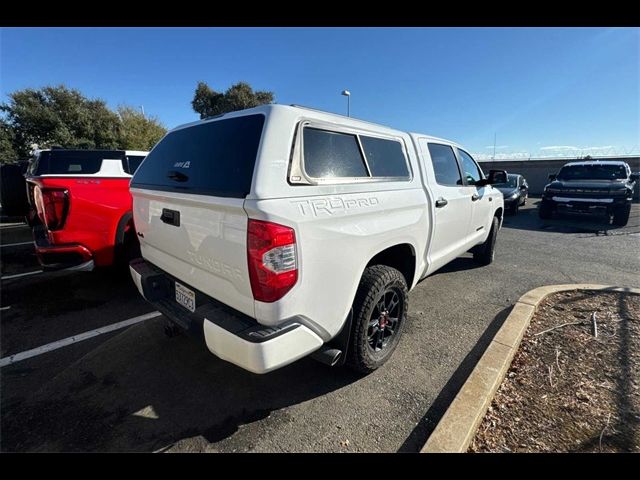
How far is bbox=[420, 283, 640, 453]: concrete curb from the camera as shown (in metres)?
1.79

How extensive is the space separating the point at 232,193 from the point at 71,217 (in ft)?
9.78

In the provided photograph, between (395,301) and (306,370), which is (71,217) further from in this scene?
(395,301)

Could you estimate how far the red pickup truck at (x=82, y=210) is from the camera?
3426 millimetres

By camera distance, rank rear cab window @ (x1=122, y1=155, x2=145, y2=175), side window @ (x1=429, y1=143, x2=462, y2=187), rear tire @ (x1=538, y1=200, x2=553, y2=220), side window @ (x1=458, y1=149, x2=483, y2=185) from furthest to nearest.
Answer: rear tire @ (x1=538, y1=200, x2=553, y2=220), rear cab window @ (x1=122, y1=155, x2=145, y2=175), side window @ (x1=458, y1=149, x2=483, y2=185), side window @ (x1=429, y1=143, x2=462, y2=187)

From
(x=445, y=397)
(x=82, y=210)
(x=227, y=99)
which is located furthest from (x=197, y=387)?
(x=227, y=99)

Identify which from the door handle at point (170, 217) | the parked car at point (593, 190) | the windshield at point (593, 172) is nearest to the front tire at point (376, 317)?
A: the door handle at point (170, 217)

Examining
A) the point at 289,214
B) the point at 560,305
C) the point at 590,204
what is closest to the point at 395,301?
the point at 289,214

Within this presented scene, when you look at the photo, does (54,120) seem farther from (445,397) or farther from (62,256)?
(445,397)

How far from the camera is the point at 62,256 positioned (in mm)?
3463

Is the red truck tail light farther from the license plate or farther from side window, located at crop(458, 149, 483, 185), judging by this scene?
side window, located at crop(458, 149, 483, 185)

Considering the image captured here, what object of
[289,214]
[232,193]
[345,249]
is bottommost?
[345,249]

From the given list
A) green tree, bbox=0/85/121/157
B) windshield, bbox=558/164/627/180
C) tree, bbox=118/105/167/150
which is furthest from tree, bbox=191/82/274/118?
windshield, bbox=558/164/627/180

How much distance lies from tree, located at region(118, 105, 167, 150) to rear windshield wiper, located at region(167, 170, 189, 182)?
23.1 metres

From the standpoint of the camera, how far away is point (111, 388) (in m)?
2.35
